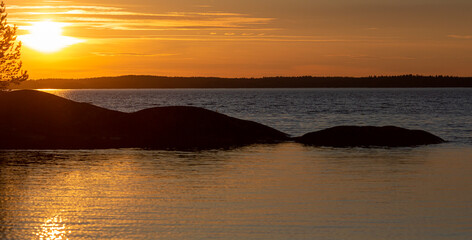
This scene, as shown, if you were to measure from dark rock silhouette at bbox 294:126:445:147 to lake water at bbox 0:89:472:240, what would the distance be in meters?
6.18

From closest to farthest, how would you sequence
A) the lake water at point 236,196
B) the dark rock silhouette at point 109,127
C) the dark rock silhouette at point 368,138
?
the lake water at point 236,196, the dark rock silhouette at point 109,127, the dark rock silhouette at point 368,138

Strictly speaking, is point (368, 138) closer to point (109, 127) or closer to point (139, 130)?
point (139, 130)

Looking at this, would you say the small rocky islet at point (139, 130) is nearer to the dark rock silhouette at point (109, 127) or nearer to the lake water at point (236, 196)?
the dark rock silhouette at point (109, 127)

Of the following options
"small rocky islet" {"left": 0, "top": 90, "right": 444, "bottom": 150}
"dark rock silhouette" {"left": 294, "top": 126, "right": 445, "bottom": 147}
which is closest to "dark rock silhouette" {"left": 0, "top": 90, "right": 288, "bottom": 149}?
"small rocky islet" {"left": 0, "top": 90, "right": 444, "bottom": 150}

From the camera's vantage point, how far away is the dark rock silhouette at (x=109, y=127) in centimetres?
4008

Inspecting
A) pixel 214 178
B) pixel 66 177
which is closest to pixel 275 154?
pixel 214 178

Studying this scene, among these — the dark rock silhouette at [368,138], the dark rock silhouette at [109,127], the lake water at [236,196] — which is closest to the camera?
the lake water at [236,196]

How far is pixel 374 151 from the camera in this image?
3588cm

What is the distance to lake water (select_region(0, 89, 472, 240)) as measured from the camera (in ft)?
52.9

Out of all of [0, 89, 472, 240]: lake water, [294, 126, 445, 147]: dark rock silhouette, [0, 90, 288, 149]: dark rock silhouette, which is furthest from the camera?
[294, 126, 445, 147]: dark rock silhouette

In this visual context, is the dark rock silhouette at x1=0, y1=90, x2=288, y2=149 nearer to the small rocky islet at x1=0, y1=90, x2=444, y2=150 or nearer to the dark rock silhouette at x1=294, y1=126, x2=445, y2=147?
the small rocky islet at x1=0, y1=90, x2=444, y2=150

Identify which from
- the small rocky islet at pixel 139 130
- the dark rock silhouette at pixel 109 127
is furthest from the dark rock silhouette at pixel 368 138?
the dark rock silhouette at pixel 109 127

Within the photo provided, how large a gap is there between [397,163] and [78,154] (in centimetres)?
1600

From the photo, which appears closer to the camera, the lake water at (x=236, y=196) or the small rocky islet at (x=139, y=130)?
the lake water at (x=236, y=196)
